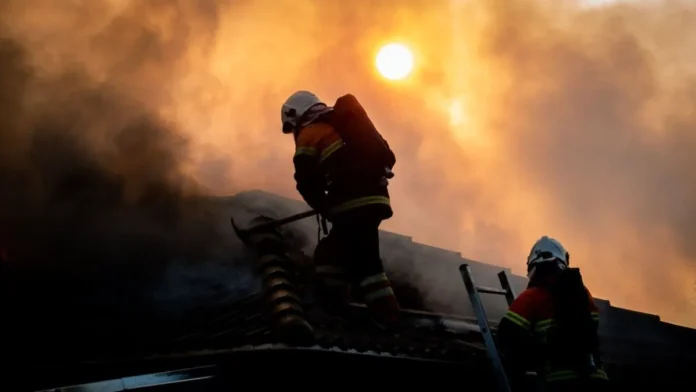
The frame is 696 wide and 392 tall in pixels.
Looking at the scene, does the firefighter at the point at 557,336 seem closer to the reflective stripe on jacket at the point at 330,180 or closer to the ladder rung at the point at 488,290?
the ladder rung at the point at 488,290

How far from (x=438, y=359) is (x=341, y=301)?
0.99 m

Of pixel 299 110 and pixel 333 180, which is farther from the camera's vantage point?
pixel 299 110

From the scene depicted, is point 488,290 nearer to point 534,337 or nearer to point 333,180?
point 534,337

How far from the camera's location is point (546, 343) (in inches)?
192

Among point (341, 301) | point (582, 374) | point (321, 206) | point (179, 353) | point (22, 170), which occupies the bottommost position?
point (582, 374)

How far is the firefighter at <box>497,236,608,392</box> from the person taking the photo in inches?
190

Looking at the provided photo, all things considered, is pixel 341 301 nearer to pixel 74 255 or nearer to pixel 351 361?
pixel 351 361

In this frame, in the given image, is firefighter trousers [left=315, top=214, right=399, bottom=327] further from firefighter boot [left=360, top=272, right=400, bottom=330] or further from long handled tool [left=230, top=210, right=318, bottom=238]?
long handled tool [left=230, top=210, right=318, bottom=238]

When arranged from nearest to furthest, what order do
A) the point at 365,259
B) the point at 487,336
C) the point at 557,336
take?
1. the point at 557,336
2. the point at 487,336
3. the point at 365,259

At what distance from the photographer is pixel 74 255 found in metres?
5.52

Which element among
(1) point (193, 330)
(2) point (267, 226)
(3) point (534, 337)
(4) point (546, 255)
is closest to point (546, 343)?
(3) point (534, 337)

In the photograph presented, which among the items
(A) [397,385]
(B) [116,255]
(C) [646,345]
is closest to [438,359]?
(A) [397,385]

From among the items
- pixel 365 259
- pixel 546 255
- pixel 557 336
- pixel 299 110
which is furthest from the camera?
pixel 299 110

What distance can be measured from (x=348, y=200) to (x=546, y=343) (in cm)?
188
